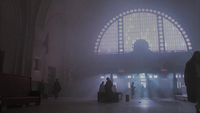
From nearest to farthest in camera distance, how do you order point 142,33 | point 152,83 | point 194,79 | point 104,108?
1. point 194,79
2. point 104,108
3. point 152,83
4. point 142,33

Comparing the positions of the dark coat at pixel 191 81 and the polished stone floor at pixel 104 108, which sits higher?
the dark coat at pixel 191 81

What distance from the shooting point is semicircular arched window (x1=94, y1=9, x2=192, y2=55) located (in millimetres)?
28078

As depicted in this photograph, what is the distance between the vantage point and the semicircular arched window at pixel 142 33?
28.1 metres

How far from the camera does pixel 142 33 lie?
28734mm

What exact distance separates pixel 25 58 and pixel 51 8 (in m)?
7.31

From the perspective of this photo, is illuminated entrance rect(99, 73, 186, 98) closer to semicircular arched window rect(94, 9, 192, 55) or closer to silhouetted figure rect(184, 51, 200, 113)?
semicircular arched window rect(94, 9, 192, 55)

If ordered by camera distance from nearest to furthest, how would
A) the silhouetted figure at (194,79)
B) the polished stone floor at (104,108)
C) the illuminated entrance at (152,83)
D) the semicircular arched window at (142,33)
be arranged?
the silhouetted figure at (194,79)
the polished stone floor at (104,108)
the illuminated entrance at (152,83)
the semicircular arched window at (142,33)

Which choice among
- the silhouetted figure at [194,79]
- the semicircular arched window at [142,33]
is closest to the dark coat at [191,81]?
the silhouetted figure at [194,79]

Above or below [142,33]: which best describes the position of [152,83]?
below

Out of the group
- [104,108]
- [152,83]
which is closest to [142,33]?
[152,83]

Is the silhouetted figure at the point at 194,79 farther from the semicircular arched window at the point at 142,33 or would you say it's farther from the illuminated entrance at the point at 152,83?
the semicircular arched window at the point at 142,33

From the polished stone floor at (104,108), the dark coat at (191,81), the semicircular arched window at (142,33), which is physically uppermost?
the semicircular arched window at (142,33)

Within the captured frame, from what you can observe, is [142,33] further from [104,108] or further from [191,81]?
[191,81]

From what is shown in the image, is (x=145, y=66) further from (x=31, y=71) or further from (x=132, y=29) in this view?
(x=31, y=71)
